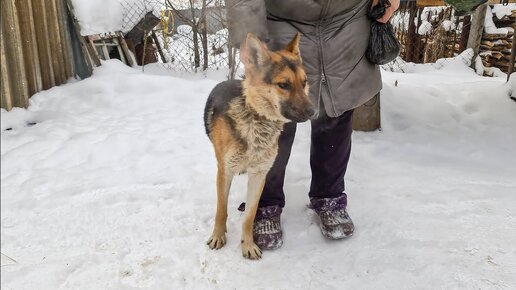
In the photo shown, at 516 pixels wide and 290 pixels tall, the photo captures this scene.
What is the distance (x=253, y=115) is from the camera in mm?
2016

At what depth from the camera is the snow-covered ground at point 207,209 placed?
Result: 176 centimetres

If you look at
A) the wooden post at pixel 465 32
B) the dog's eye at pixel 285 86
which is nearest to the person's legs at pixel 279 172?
the dog's eye at pixel 285 86

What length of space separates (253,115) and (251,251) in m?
0.79

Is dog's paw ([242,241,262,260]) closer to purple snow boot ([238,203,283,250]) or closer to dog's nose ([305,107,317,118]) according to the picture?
purple snow boot ([238,203,283,250])

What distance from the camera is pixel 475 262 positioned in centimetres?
199

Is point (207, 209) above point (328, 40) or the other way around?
the other way around

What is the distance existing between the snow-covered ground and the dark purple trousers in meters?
0.24

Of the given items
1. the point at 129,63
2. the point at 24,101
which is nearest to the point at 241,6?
the point at 24,101

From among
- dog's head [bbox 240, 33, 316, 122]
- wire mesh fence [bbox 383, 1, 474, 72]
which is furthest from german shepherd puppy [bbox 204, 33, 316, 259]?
wire mesh fence [bbox 383, 1, 474, 72]

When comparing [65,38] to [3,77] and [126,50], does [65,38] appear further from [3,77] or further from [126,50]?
[3,77]

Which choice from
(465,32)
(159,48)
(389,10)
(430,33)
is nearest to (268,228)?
(389,10)

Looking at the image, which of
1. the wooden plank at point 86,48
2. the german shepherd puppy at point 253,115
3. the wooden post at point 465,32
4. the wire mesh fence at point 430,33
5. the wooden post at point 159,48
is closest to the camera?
the german shepherd puppy at point 253,115

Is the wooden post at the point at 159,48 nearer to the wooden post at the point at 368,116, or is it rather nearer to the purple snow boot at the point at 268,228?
the wooden post at the point at 368,116

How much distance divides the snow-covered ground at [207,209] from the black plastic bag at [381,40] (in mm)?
1072
